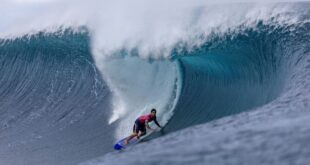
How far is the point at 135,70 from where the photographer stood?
18844 mm

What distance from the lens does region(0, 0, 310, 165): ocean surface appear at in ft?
47.6

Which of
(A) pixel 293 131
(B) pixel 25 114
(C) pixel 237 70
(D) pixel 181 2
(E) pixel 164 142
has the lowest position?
(A) pixel 293 131

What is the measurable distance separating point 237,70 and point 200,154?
431 inches

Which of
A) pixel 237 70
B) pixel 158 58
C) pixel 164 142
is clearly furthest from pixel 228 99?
pixel 164 142

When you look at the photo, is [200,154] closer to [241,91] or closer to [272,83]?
[272,83]

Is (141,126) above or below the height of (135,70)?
below

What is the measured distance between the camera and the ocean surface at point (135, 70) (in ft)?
47.6

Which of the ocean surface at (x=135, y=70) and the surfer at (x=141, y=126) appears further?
the ocean surface at (x=135, y=70)

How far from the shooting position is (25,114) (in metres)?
18.0

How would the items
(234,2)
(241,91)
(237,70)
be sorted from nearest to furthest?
(241,91)
(237,70)
(234,2)

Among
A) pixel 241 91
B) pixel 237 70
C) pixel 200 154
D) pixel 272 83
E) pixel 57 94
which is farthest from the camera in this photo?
pixel 57 94

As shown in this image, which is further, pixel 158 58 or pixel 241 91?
pixel 158 58

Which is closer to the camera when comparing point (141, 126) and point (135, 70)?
point (141, 126)

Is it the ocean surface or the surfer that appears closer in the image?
the surfer
